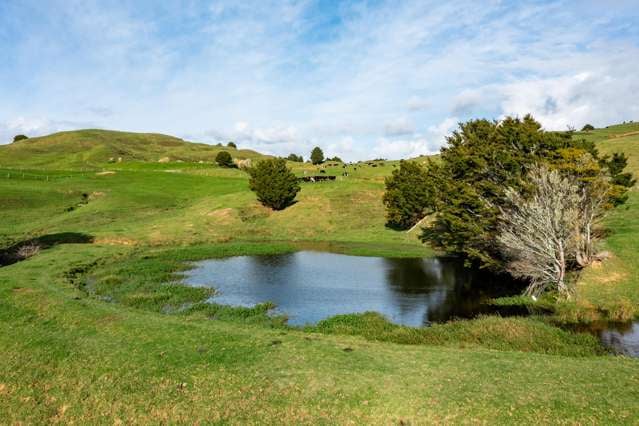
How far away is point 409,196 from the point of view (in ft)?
272

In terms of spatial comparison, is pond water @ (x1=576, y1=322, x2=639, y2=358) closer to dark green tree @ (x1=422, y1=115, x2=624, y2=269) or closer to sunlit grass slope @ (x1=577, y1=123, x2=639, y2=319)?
sunlit grass slope @ (x1=577, y1=123, x2=639, y2=319)

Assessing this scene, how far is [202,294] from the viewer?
44.0 m

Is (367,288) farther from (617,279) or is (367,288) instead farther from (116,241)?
(116,241)

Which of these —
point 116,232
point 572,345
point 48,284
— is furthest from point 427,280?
point 116,232

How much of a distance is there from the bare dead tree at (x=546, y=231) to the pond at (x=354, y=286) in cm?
443

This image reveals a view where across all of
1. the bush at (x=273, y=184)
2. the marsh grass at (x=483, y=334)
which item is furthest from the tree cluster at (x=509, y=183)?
the bush at (x=273, y=184)

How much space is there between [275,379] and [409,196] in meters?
64.3

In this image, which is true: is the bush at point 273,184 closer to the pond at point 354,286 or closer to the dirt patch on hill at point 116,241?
the dirt patch on hill at point 116,241

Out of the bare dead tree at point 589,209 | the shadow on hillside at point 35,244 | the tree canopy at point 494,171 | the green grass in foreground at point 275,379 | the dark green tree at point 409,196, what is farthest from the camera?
the dark green tree at point 409,196

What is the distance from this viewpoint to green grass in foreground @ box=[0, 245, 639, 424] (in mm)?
19047

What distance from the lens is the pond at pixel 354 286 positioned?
3947 cm

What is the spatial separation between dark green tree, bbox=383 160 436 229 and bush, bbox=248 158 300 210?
21200mm

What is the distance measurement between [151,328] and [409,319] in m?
19.3

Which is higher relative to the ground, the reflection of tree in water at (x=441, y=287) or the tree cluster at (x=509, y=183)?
the tree cluster at (x=509, y=183)
